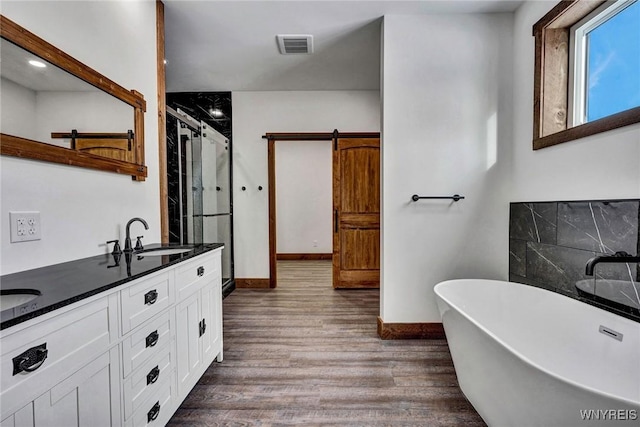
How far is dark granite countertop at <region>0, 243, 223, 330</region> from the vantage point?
80cm

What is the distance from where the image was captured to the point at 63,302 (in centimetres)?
87

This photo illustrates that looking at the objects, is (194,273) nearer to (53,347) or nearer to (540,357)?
(53,347)

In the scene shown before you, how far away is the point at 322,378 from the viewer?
2.00 meters

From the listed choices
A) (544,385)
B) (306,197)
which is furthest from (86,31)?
(306,197)

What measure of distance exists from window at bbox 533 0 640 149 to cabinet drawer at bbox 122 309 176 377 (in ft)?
8.04

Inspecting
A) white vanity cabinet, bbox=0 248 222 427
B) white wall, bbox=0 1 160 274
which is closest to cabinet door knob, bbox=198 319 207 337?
white vanity cabinet, bbox=0 248 222 427

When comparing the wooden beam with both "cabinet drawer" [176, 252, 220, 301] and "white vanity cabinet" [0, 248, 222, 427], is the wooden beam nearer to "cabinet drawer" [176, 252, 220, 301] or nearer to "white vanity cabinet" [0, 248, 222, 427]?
"cabinet drawer" [176, 252, 220, 301]

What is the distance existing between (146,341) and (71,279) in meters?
0.38

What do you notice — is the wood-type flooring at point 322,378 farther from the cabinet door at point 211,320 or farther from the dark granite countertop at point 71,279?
the dark granite countertop at point 71,279

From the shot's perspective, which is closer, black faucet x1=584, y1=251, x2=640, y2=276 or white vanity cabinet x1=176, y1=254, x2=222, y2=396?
black faucet x1=584, y1=251, x2=640, y2=276

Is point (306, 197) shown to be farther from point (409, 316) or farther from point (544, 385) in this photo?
point (544, 385)

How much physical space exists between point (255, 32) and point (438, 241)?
2388mm

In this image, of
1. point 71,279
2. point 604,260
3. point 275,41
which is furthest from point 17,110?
point 604,260

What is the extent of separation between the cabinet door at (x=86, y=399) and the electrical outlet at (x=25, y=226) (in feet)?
2.05
